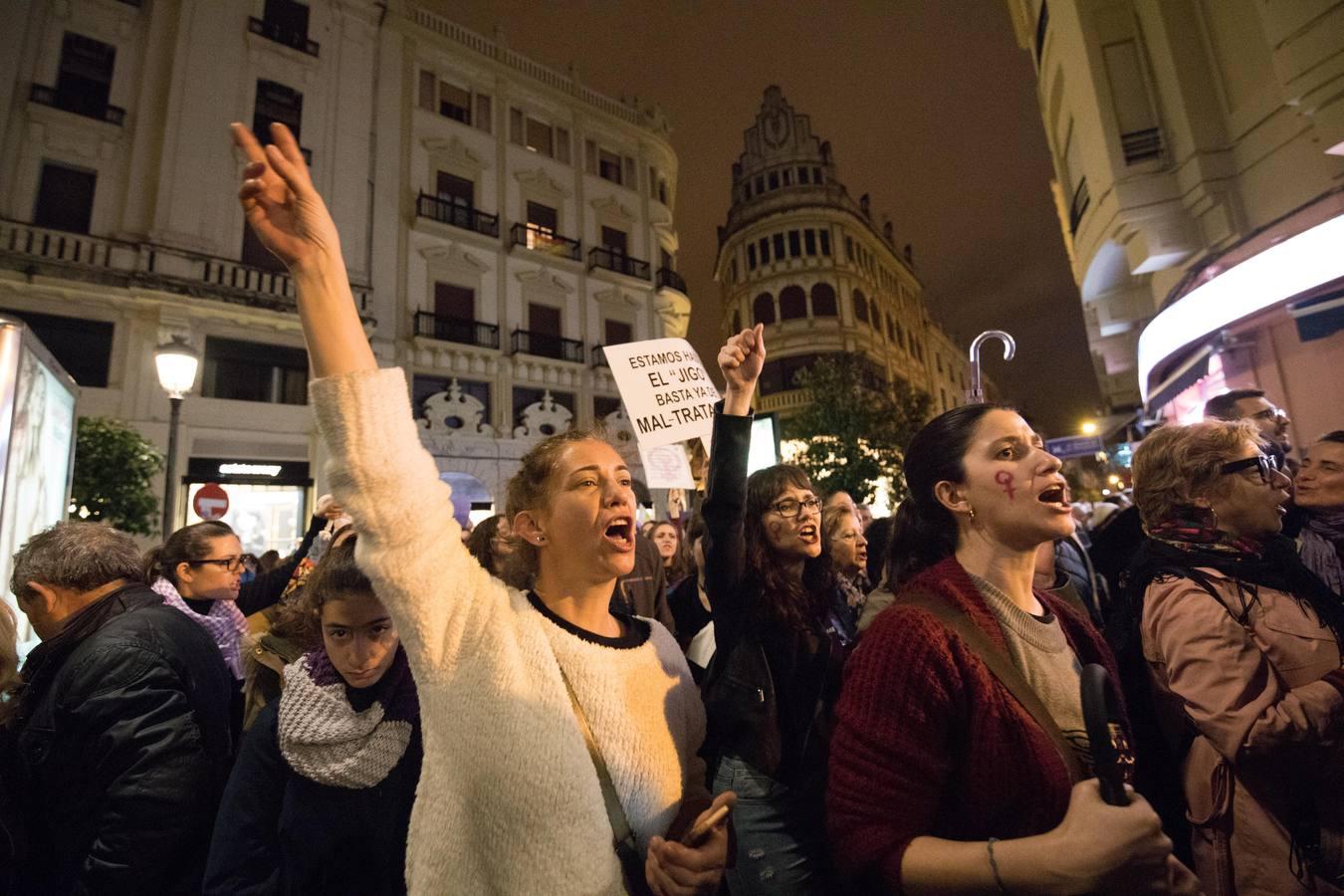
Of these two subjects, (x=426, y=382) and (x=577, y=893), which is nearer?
(x=577, y=893)

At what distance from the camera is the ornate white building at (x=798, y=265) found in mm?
32312

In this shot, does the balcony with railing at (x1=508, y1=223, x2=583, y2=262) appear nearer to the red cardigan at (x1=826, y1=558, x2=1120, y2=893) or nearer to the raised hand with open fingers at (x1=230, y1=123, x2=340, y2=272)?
the raised hand with open fingers at (x1=230, y1=123, x2=340, y2=272)

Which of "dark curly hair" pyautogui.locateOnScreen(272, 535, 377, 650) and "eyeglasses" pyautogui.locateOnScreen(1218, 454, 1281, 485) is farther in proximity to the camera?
"eyeglasses" pyautogui.locateOnScreen(1218, 454, 1281, 485)

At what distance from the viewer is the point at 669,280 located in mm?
24656

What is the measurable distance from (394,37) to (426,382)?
10752 mm

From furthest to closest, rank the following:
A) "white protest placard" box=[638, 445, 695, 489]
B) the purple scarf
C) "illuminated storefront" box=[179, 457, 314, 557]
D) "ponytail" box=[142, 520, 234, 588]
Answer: "illuminated storefront" box=[179, 457, 314, 557] < "white protest placard" box=[638, 445, 695, 489] < "ponytail" box=[142, 520, 234, 588] < the purple scarf

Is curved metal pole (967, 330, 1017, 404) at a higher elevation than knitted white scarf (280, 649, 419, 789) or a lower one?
higher

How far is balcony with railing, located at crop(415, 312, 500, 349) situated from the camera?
1872 cm

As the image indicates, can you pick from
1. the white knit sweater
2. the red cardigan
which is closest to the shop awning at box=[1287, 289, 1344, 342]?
the red cardigan

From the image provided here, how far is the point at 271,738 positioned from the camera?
1893 mm

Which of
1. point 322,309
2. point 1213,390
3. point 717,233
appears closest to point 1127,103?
point 1213,390

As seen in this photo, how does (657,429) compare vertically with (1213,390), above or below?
below

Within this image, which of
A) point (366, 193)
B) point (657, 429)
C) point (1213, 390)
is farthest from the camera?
point (366, 193)

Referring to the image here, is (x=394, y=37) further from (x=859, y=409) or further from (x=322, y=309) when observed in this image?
(x=322, y=309)
